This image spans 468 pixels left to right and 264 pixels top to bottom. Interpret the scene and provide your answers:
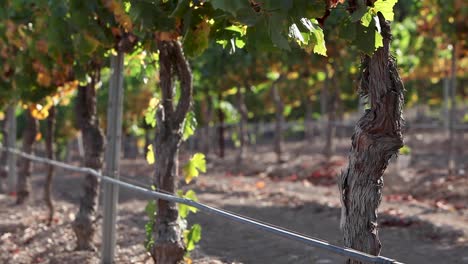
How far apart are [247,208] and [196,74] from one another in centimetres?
907

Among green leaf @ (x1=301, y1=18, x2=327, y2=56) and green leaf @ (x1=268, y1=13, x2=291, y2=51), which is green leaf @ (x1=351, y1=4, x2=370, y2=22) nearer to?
green leaf @ (x1=301, y1=18, x2=327, y2=56)

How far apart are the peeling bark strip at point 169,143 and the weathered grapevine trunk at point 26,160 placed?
6877 mm

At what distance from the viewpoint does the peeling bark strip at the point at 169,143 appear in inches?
244

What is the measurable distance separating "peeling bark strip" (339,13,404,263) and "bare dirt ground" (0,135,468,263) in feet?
9.05

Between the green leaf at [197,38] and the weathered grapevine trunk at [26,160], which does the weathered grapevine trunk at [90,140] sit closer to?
the weathered grapevine trunk at [26,160]

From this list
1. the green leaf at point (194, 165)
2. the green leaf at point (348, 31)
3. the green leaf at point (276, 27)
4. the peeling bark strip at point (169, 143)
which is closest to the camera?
the green leaf at point (276, 27)

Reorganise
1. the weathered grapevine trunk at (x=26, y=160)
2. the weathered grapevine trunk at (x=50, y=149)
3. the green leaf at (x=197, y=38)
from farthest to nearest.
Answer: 1. the weathered grapevine trunk at (x=26, y=160)
2. the weathered grapevine trunk at (x=50, y=149)
3. the green leaf at (x=197, y=38)

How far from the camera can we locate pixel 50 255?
346 inches

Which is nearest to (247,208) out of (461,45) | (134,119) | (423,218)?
(423,218)

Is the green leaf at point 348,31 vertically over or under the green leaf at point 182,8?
under

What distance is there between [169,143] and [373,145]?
282cm

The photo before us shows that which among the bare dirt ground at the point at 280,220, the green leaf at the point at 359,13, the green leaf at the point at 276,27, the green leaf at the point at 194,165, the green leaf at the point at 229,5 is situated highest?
the green leaf at the point at 359,13

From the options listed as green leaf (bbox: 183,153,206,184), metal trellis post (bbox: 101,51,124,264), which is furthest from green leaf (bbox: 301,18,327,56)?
metal trellis post (bbox: 101,51,124,264)

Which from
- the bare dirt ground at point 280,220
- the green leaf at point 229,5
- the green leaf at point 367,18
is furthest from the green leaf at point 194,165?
the green leaf at point 229,5
